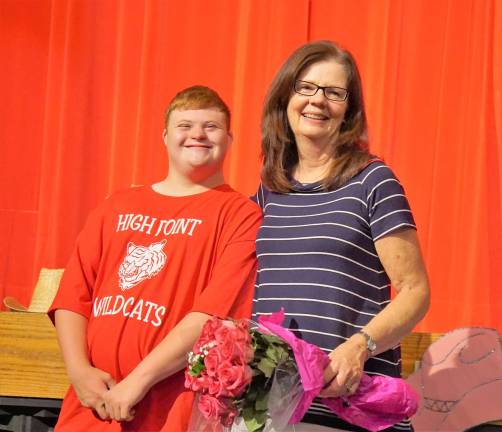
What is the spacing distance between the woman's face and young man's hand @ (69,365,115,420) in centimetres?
68

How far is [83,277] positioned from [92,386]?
0.28 meters

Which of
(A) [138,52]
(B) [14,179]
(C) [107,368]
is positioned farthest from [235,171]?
(C) [107,368]

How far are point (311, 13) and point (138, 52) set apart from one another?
2.62 ft

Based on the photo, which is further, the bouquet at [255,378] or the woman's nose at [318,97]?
the woman's nose at [318,97]

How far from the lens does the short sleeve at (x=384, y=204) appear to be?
177cm

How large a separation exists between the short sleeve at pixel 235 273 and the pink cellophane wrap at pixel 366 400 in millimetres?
267

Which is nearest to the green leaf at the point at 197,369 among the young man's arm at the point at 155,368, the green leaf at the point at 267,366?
the green leaf at the point at 267,366

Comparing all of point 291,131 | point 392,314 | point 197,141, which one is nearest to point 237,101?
point 197,141

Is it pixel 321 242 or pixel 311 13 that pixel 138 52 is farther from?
pixel 321 242

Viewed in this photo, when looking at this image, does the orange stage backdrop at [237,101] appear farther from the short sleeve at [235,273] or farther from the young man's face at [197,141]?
the short sleeve at [235,273]

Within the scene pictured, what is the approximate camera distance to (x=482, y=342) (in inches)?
95.7

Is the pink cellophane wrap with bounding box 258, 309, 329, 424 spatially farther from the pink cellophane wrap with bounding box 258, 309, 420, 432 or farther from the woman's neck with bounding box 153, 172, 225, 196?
the woman's neck with bounding box 153, 172, 225, 196

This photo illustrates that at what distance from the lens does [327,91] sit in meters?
1.94

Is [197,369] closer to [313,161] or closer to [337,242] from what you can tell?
[337,242]
